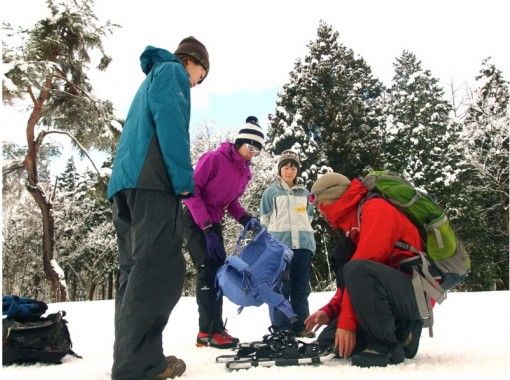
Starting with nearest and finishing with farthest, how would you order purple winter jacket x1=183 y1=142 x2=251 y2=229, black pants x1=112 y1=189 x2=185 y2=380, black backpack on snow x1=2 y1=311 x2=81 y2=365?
black pants x1=112 y1=189 x2=185 y2=380 → black backpack on snow x1=2 y1=311 x2=81 y2=365 → purple winter jacket x1=183 y1=142 x2=251 y2=229

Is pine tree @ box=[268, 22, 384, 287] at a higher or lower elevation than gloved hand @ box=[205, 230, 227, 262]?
higher

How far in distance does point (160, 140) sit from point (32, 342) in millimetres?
1708

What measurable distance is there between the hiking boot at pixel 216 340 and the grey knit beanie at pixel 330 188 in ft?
4.29

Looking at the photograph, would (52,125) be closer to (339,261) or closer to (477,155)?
(339,261)

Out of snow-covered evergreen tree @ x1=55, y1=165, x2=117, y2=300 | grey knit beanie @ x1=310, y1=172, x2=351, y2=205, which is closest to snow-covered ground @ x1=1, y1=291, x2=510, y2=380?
grey knit beanie @ x1=310, y1=172, x2=351, y2=205

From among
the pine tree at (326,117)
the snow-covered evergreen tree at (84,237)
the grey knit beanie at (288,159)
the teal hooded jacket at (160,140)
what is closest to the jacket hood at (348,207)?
the teal hooded jacket at (160,140)

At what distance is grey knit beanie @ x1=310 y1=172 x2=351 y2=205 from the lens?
109 inches

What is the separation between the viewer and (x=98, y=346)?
386 centimetres

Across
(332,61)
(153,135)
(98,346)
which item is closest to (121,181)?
(153,135)

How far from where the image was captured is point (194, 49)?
9.06ft

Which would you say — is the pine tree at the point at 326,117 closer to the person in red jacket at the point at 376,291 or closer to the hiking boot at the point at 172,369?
the person in red jacket at the point at 376,291

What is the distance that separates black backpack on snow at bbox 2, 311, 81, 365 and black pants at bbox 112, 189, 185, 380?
3.48 feet

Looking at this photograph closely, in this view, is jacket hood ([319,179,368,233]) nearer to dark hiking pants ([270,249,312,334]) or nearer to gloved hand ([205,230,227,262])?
gloved hand ([205,230,227,262])

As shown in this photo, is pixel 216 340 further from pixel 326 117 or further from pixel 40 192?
pixel 326 117
